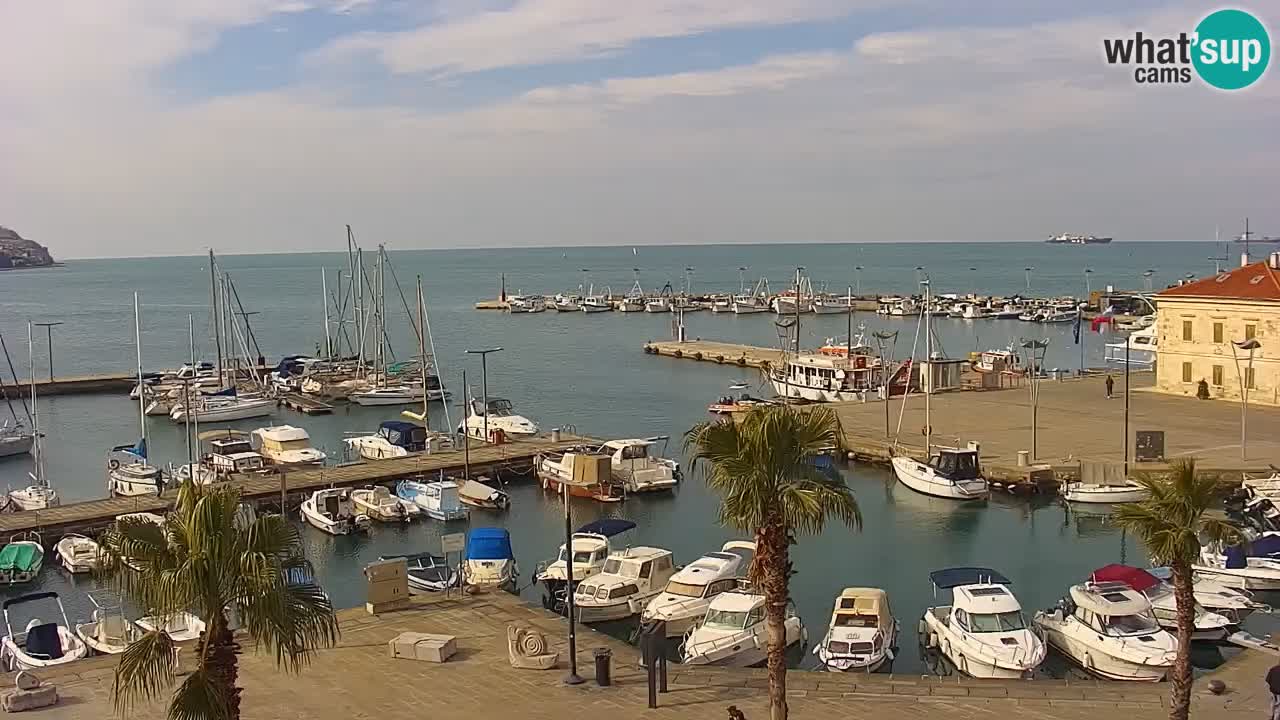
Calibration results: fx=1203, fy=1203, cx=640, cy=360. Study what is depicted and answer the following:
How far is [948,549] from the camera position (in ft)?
130

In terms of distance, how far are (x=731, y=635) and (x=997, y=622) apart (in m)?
5.69

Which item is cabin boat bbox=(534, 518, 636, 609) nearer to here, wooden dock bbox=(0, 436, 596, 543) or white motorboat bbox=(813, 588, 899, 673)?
white motorboat bbox=(813, 588, 899, 673)

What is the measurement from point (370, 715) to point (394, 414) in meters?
58.2

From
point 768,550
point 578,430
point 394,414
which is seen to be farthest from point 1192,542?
point 394,414

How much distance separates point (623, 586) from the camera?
30.9 meters

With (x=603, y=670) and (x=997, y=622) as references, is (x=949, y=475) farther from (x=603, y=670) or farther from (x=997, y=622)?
(x=603, y=670)

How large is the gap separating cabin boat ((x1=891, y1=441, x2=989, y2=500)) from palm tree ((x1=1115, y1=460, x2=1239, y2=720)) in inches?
1121

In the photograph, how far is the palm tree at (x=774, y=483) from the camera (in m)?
15.8

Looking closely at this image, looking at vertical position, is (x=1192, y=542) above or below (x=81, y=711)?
above

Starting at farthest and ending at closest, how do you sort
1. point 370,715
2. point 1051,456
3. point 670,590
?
point 1051,456, point 670,590, point 370,715

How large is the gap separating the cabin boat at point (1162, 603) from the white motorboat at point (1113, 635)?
2.02ft

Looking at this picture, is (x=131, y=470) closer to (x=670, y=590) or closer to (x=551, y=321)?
(x=670, y=590)

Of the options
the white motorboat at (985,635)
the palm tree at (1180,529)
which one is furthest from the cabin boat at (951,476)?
the palm tree at (1180,529)

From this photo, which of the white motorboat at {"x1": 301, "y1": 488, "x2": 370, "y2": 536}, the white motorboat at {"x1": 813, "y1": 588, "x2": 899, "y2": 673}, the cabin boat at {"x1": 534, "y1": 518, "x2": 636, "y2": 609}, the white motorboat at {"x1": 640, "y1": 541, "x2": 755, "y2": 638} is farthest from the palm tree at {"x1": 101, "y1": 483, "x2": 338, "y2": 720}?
the white motorboat at {"x1": 301, "y1": 488, "x2": 370, "y2": 536}
